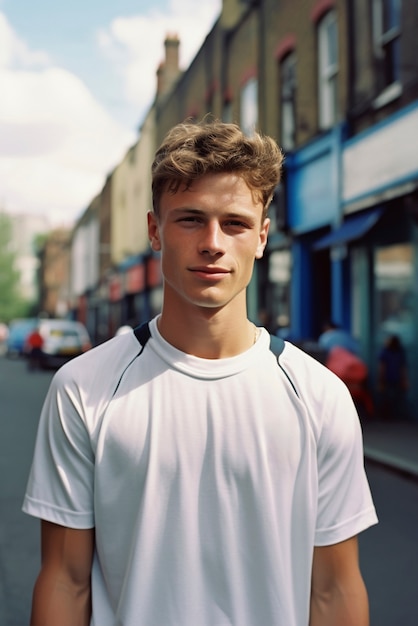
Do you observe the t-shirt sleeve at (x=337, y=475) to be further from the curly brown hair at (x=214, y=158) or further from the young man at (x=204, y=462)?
the curly brown hair at (x=214, y=158)

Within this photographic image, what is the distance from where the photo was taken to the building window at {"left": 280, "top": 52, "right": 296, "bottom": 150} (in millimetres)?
18041

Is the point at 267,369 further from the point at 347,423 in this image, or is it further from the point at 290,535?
the point at 290,535

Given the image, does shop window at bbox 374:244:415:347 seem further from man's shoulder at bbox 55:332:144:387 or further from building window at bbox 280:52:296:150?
man's shoulder at bbox 55:332:144:387

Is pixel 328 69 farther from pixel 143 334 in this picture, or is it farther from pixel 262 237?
pixel 143 334

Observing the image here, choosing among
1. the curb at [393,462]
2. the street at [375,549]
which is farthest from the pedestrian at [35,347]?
the curb at [393,462]

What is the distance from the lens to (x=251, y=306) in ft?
69.2

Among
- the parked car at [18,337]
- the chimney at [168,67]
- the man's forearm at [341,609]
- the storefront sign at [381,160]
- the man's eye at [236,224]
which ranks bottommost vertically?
the parked car at [18,337]

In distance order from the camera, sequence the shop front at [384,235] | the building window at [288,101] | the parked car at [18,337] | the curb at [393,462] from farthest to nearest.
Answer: the parked car at [18,337], the building window at [288,101], the shop front at [384,235], the curb at [393,462]

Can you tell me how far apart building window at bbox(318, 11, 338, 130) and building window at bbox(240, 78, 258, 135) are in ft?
12.9

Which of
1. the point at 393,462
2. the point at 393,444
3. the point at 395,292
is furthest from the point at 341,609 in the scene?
the point at 395,292

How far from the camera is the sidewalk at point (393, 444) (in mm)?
8680

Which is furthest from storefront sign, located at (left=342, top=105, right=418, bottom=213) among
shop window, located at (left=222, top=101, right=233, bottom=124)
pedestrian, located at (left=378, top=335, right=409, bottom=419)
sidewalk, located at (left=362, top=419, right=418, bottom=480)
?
shop window, located at (left=222, top=101, right=233, bottom=124)

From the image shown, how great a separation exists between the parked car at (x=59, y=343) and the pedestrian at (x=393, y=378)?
15342 mm

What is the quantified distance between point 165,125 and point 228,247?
30.9 meters
